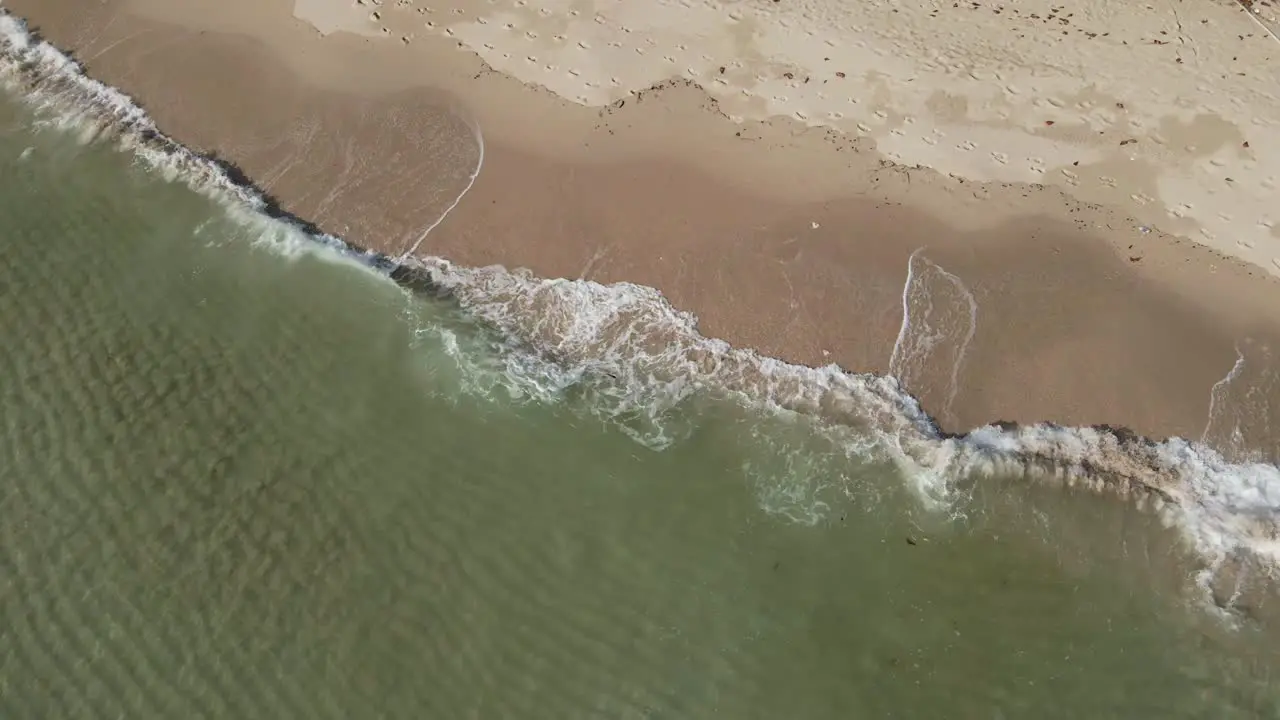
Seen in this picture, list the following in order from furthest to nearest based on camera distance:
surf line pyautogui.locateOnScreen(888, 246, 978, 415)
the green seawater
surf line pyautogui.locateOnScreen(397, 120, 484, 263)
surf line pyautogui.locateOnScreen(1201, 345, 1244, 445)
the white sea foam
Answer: surf line pyautogui.locateOnScreen(397, 120, 484, 263) → surf line pyautogui.locateOnScreen(888, 246, 978, 415) → surf line pyautogui.locateOnScreen(1201, 345, 1244, 445) → the white sea foam → the green seawater

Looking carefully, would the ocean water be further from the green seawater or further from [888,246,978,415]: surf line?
[888,246,978,415]: surf line

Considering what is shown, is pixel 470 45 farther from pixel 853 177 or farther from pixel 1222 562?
pixel 1222 562

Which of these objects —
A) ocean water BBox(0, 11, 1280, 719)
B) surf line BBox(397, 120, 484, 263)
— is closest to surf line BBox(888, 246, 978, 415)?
ocean water BBox(0, 11, 1280, 719)

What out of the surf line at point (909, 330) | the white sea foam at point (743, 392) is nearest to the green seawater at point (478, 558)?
the white sea foam at point (743, 392)

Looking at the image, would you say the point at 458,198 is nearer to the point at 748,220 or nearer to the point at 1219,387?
the point at 748,220

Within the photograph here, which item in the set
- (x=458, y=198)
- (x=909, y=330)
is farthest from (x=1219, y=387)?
(x=458, y=198)

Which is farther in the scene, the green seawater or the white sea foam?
the white sea foam

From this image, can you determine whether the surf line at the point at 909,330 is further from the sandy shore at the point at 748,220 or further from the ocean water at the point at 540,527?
the ocean water at the point at 540,527
